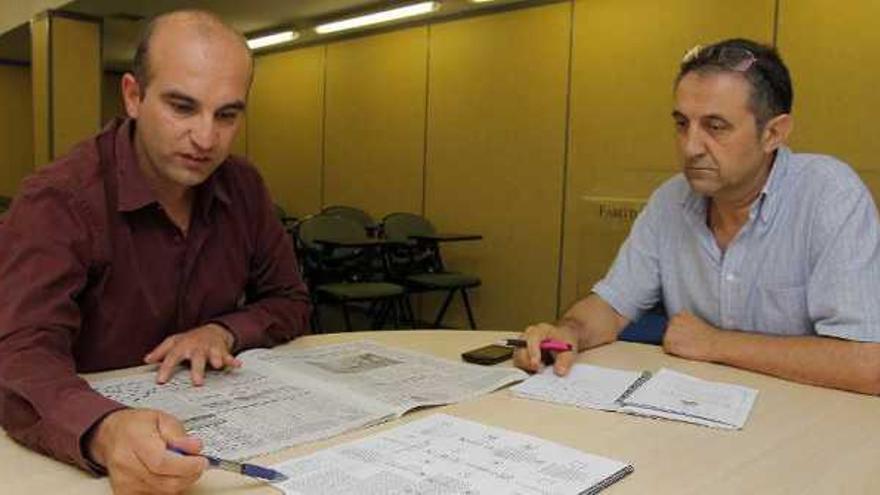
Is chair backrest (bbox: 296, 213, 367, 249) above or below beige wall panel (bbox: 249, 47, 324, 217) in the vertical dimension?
below

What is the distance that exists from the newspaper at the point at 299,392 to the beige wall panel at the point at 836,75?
3313 mm

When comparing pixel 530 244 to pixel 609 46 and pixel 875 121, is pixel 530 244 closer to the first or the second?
pixel 609 46

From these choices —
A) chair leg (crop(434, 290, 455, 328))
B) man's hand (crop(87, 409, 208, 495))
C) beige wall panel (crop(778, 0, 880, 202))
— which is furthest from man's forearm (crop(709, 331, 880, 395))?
chair leg (crop(434, 290, 455, 328))

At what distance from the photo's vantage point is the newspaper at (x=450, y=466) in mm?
902

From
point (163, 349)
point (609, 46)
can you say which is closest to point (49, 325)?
point (163, 349)

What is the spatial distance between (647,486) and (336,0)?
18.3 feet

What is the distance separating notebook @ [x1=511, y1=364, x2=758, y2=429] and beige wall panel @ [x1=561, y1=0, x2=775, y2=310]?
3217 millimetres

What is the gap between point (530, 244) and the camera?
562cm

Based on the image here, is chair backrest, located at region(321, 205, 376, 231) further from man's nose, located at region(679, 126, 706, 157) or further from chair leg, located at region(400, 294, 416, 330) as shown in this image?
man's nose, located at region(679, 126, 706, 157)

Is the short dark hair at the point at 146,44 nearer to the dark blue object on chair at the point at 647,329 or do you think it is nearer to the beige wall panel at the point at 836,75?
the dark blue object on chair at the point at 647,329

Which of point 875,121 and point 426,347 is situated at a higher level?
point 875,121

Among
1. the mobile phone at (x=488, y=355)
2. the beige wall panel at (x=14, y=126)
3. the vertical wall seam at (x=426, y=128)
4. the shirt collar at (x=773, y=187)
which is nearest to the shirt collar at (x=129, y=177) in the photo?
the mobile phone at (x=488, y=355)

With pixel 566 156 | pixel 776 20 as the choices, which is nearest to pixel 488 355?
pixel 776 20

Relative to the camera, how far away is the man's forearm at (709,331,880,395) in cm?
146
